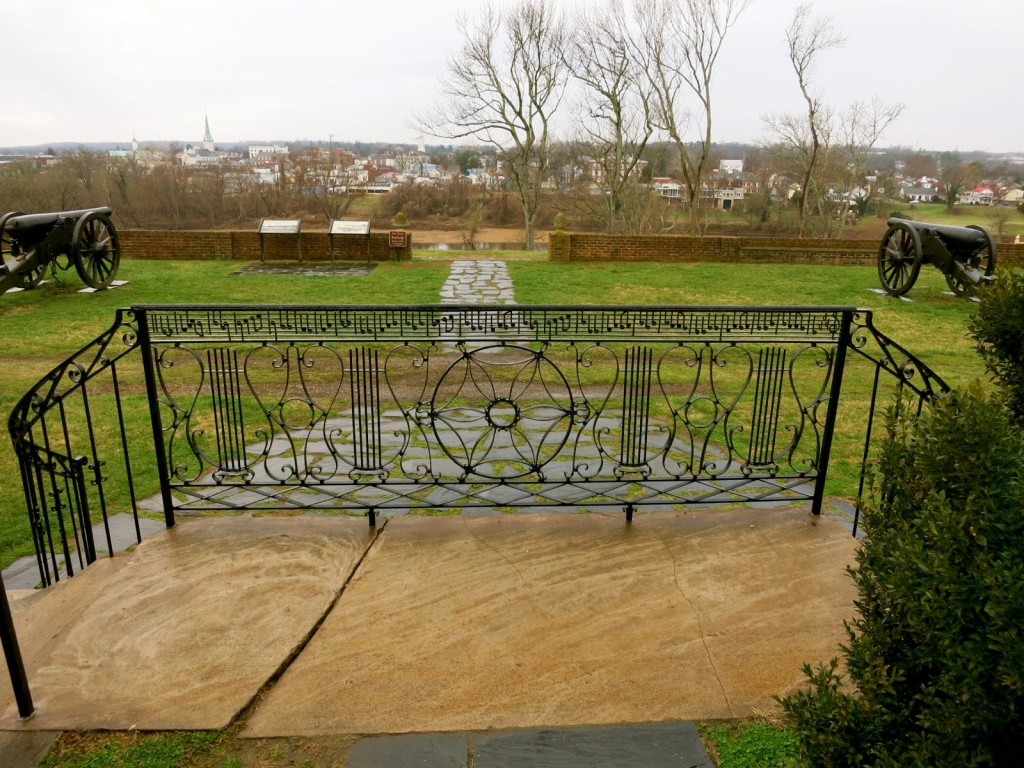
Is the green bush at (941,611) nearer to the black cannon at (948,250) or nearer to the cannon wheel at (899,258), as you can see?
the black cannon at (948,250)

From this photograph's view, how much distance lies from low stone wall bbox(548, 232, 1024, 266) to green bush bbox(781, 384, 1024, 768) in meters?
14.6

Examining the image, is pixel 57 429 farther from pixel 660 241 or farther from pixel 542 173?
pixel 542 173

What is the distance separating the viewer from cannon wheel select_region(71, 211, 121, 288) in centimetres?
1016

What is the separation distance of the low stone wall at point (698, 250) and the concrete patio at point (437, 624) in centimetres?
1294

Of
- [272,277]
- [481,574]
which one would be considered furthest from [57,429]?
[272,277]

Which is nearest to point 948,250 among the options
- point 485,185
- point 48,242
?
point 48,242

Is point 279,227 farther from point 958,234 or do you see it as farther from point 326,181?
point 326,181

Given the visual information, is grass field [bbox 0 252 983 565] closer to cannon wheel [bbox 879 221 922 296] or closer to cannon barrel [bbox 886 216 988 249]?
cannon wheel [bbox 879 221 922 296]

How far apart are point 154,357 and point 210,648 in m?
1.60

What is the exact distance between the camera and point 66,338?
8656 millimetres

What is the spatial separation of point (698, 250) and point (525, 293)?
6.27 m

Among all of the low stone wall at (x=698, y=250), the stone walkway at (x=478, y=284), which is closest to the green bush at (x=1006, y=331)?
the stone walkway at (x=478, y=284)

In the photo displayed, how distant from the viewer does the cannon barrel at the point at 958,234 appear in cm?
1079

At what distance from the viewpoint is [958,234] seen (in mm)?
10844
